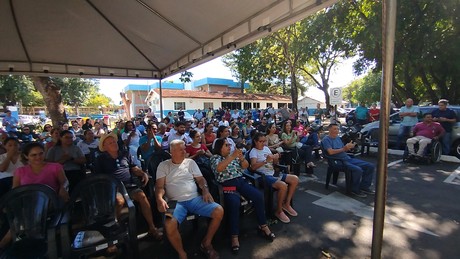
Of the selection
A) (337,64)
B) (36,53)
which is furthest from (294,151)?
(337,64)

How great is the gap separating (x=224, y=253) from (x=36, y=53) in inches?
243

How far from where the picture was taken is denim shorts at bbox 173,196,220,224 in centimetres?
295

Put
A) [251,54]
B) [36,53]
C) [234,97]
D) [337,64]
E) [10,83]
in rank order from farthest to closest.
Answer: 1. [234,97]
2. [10,83]
3. [337,64]
4. [251,54]
5. [36,53]

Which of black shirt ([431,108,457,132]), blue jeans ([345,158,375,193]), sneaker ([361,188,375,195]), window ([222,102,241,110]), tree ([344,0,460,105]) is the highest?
tree ([344,0,460,105])

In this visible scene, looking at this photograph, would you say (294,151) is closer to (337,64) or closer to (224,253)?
(224,253)

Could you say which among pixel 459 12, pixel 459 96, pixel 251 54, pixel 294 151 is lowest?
pixel 294 151

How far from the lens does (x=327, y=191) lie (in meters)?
4.92

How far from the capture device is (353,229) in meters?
3.44

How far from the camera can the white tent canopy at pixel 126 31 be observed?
376 cm

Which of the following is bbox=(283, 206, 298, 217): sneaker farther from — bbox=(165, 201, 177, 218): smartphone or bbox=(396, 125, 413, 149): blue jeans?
bbox=(396, 125, 413, 149): blue jeans

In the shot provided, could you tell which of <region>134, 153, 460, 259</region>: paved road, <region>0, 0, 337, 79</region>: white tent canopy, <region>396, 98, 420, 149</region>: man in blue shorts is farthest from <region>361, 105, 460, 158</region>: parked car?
<region>0, 0, 337, 79</region>: white tent canopy

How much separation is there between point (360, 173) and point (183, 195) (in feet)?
11.0

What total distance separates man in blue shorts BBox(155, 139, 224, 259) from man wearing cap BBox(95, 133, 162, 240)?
359 mm

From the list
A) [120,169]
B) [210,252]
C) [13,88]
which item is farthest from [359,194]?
[13,88]
